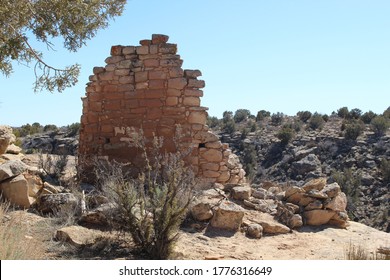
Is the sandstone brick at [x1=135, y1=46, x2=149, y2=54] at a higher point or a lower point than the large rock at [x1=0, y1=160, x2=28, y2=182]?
higher

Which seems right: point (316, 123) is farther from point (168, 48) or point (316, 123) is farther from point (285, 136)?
point (168, 48)

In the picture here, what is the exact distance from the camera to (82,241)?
227 inches

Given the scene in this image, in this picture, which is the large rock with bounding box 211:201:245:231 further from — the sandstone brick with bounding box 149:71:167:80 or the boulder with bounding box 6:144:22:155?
the boulder with bounding box 6:144:22:155

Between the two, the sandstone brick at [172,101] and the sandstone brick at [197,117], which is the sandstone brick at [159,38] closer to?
the sandstone brick at [172,101]

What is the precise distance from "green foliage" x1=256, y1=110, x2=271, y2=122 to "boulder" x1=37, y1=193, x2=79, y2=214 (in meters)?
27.2

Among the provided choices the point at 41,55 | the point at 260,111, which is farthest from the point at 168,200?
the point at 260,111

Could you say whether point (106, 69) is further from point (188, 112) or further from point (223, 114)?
point (223, 114)

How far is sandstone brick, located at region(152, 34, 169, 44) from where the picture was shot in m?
8.59

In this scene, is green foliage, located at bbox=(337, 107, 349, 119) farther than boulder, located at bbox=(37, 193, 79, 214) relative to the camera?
Yes

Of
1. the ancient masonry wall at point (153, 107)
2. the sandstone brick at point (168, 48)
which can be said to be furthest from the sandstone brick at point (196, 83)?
the sandstone brick at point (168, 48)

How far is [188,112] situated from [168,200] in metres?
3.10

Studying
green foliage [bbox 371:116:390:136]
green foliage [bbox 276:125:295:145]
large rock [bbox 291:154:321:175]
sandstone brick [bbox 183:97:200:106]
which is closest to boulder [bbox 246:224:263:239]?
sandstone brick [bbox 183:97:200:106]

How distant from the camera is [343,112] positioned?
3175cm

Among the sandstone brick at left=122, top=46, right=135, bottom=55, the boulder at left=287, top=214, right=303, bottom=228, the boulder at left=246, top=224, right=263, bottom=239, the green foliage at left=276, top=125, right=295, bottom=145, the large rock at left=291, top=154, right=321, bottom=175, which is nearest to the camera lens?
the boulder at left=246, top=224, right=263, bottom=239
